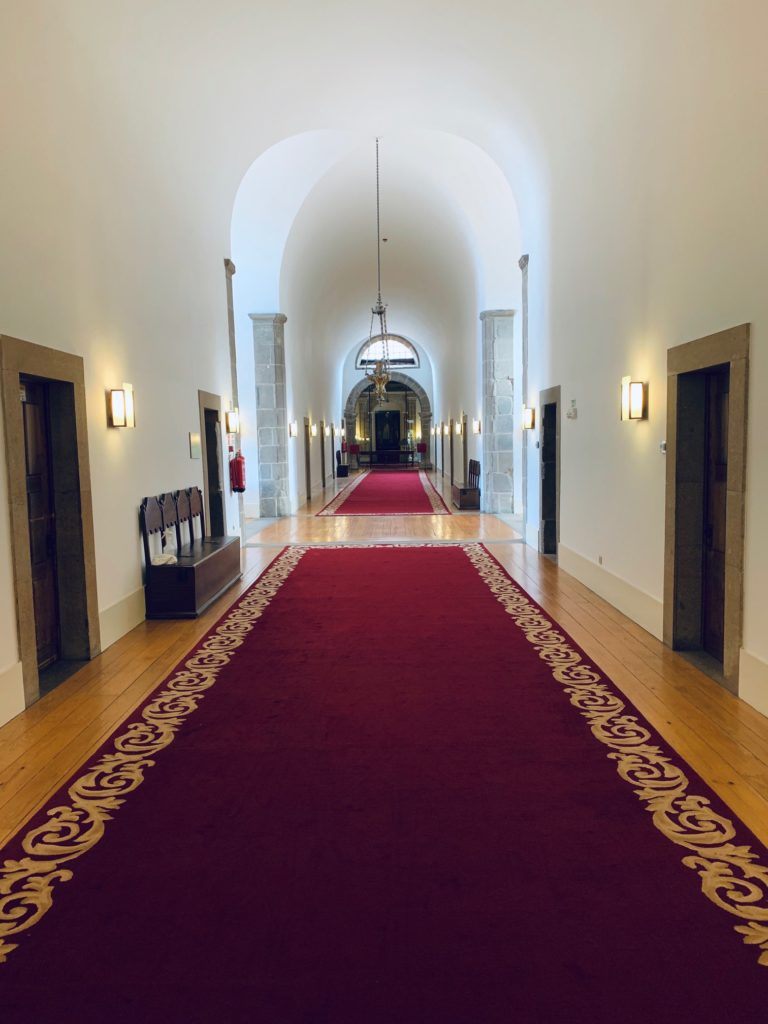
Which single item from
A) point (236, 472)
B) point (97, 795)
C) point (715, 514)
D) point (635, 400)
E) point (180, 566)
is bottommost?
point (97, 795)

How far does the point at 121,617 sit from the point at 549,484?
19.1ft

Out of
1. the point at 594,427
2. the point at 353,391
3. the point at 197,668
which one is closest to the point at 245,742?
the point at 197,668

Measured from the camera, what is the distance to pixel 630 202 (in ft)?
19.5

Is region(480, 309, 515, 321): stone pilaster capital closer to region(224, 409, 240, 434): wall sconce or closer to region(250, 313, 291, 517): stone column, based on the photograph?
region(250, 313, 291, 517): stone column

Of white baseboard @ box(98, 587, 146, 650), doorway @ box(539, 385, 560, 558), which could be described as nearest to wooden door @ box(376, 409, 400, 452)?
doorway @ box(539, 385, 560, 558)

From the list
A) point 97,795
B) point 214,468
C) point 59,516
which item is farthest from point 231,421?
point 97,795

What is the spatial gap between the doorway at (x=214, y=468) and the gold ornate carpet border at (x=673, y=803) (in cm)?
523

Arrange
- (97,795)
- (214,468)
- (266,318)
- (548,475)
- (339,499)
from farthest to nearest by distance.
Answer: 1. (339,499)
2. (266,318)
3. (548,475)
4. (214,468)
5. (97,795)

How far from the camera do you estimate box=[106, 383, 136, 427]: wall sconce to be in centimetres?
582

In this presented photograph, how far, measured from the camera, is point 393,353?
3969 centimetres

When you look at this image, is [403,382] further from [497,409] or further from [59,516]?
[59,516]

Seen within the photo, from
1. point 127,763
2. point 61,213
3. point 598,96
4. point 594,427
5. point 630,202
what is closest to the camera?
point 127,763

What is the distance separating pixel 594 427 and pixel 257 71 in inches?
203

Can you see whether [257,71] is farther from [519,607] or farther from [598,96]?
[519,607]
